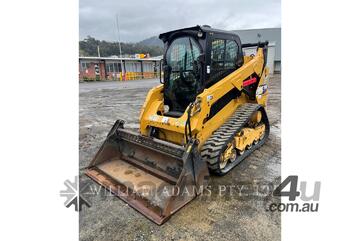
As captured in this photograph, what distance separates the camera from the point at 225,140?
11.9 feet

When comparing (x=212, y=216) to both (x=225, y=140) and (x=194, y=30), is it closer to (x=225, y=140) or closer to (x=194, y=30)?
(x=225, y=140)

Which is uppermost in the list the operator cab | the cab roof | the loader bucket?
the cab roof

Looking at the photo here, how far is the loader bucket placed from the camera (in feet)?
9.70

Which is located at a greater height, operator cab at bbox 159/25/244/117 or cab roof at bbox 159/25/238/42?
cab roof at bbox 159/25/238/42

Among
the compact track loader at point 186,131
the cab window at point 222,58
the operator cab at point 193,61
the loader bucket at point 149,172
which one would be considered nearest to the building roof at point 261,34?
the cab window at point 222,58

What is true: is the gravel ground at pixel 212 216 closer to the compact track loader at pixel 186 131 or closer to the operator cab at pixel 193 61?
the compact track loader at pixel 186 131

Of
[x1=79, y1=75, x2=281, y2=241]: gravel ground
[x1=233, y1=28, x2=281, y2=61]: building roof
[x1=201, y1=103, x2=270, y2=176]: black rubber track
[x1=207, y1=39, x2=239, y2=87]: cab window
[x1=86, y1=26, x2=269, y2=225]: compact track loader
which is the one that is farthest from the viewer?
[x1=233, y1=28, x2=281, y2=61]: building roof

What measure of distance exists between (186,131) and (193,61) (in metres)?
1.24

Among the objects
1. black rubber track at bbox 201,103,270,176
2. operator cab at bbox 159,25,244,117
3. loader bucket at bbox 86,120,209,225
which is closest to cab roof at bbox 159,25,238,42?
operator cab at bbox 159,25,244,117

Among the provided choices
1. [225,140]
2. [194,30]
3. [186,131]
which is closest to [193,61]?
[194,30]

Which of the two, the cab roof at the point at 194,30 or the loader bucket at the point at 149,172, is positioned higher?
the cab roof at the point at 194,30

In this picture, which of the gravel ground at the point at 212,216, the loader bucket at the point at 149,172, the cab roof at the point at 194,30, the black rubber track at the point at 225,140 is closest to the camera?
the gravel ground at the point at 212,216

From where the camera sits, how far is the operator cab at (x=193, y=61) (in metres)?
3.80
